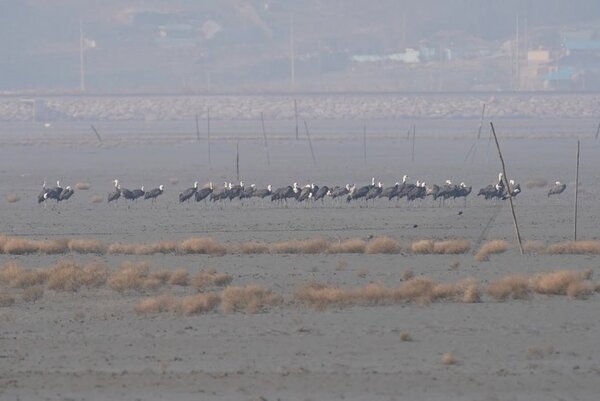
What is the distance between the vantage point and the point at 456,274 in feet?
92.5

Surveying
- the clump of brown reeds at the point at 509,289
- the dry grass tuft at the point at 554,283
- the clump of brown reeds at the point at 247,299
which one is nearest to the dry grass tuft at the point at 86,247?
the clump of brown reeds at the point at 247,299

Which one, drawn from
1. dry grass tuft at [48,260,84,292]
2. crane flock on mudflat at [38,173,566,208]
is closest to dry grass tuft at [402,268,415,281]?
dry grass tuft at [48,260,84,292]

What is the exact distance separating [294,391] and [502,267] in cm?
1103

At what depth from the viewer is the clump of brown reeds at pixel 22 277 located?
88.0 feet

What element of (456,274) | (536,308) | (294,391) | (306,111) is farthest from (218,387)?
(306,111)

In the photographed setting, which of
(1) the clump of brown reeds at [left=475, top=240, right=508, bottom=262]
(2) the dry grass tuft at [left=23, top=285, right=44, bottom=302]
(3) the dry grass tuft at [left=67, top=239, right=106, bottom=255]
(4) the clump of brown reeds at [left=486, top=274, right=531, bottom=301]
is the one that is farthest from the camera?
(3) the dry grass tuft at [left=67, top=239, right=106, bottom=255]

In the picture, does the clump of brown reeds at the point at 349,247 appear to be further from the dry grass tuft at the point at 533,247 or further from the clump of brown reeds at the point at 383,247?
the dry grass tuft at the point at 533,247

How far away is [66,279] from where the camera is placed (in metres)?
26.6

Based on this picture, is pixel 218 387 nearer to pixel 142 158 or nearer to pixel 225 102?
pixel 142 158

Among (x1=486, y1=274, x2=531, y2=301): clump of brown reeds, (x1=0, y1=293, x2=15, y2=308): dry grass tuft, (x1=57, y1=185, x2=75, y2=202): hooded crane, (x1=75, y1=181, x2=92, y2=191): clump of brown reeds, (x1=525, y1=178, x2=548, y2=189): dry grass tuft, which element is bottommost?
(x1=75, y1=181, x2=92, y2=191): clump of brown reeds

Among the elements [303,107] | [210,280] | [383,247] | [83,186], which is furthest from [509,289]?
[303,107]

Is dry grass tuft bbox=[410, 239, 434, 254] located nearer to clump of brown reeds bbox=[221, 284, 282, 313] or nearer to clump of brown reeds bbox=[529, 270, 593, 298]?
clump of brown reeds bbox=[529, 270, 593, 298]

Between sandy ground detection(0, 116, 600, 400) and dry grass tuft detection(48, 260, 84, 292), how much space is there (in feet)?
1.07

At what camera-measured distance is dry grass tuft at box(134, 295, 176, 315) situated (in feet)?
78.5
